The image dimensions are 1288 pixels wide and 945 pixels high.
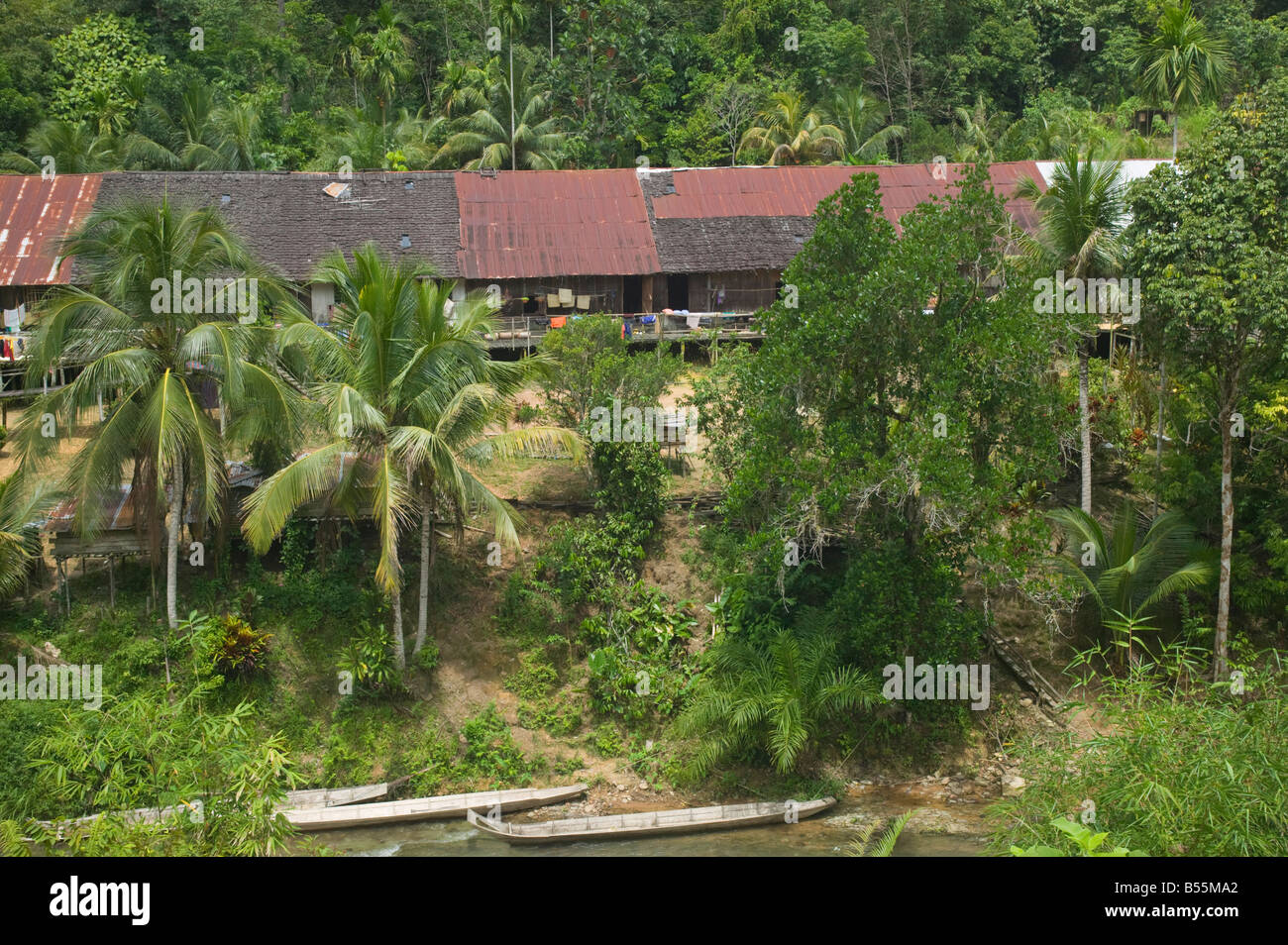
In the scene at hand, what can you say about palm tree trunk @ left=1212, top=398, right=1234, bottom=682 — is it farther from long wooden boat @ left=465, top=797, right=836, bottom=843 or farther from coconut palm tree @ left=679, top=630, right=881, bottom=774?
long wooden boat @ left=465, top=797, right=836, bottom=843

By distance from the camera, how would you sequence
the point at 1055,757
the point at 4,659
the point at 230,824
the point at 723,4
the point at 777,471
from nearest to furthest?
the point at 230,824, the point at 1055,757, the point at 777,471, the point at 4,659, the point at 723,4

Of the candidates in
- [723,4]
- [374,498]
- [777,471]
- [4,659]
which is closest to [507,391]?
[374,498]

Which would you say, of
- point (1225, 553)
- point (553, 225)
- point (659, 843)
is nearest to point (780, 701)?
point (659, 843)

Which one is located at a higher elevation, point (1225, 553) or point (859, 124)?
point (859, 124)

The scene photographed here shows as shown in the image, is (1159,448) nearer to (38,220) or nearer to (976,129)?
(976,129)

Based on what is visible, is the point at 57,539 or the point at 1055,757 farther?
the point at 57,539

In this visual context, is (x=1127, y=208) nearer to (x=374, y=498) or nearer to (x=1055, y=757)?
(x=1055, y=757)

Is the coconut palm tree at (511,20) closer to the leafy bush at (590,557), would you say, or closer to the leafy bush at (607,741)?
the leafy bush at (590,557)

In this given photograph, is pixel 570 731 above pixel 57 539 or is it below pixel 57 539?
below
